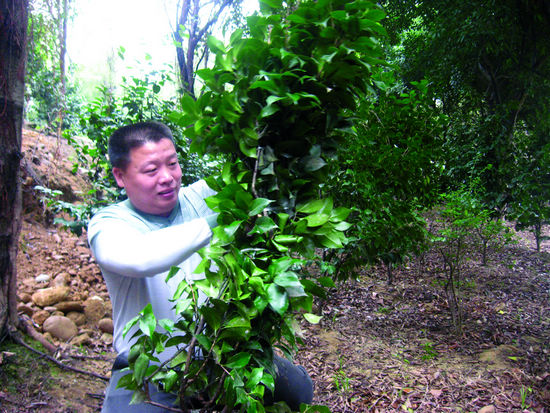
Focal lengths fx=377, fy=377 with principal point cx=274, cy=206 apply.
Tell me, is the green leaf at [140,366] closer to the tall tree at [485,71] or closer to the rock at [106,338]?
the rock at [106,338]

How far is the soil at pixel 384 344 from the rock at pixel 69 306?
264 mm

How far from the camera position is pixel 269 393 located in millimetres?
1699

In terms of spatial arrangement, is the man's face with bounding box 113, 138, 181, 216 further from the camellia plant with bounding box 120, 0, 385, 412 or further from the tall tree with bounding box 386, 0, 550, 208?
the tall tree with bounding box 386, 0, 550, 208

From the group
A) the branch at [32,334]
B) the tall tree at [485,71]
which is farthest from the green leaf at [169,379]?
the tall tree at [485,71]

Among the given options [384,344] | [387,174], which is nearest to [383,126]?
[387,174]

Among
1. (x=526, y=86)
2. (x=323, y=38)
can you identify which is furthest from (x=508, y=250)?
(x=323, y=38)

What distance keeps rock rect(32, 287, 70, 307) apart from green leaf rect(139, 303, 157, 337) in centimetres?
371

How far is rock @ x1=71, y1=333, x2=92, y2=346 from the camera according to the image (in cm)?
378

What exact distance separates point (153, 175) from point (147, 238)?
371 millimetres

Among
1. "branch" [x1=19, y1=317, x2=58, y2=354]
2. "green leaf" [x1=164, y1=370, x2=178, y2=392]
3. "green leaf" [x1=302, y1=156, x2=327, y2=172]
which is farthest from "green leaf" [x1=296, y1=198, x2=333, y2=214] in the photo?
"branch" [x1=19, y1=317, x2=58, y2=354]

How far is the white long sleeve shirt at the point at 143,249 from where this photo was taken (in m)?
1.31

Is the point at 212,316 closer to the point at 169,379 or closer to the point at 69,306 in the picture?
the point at 169,379

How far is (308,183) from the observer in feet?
4.69

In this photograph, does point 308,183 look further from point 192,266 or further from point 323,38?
point 192,266
